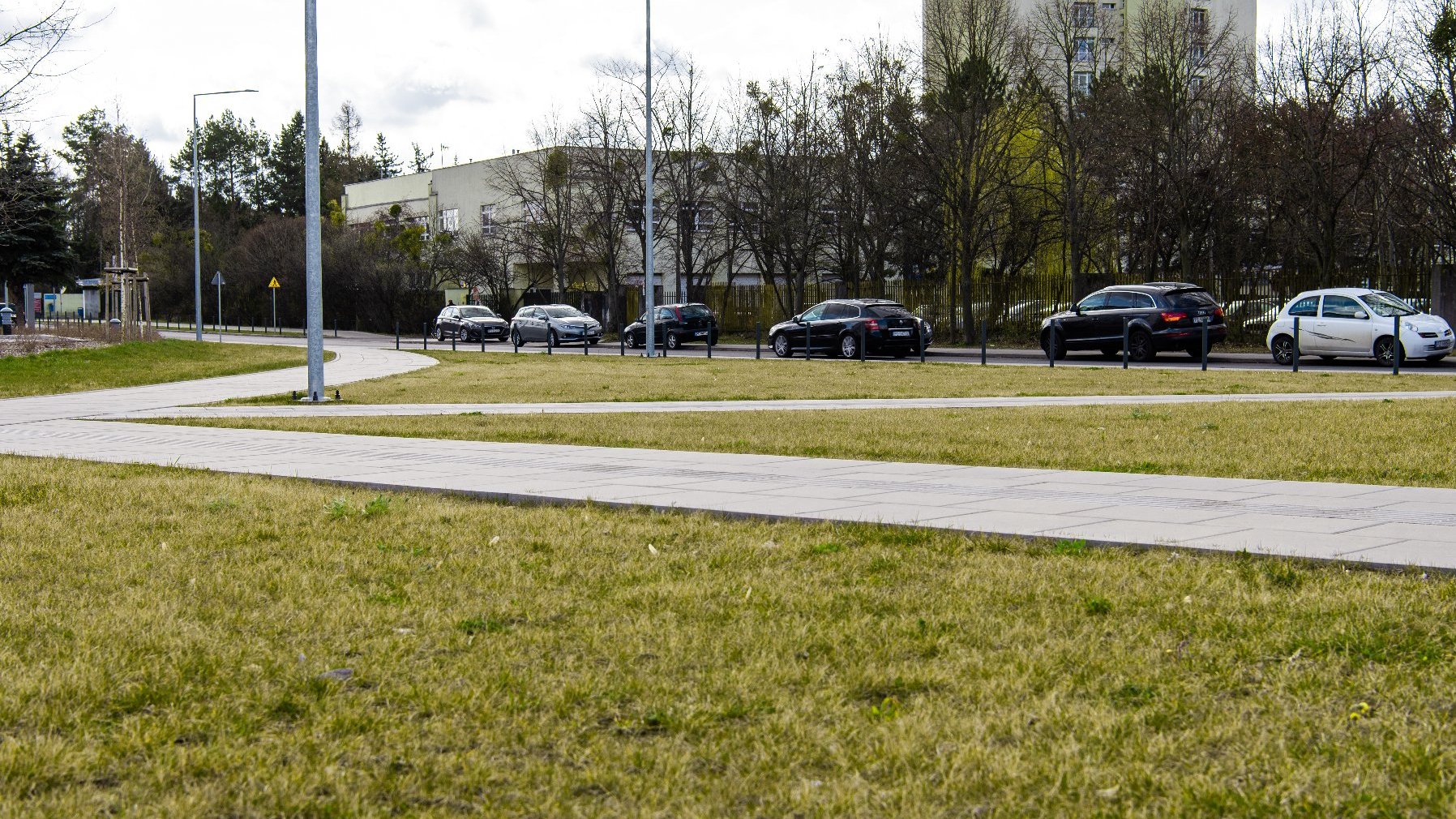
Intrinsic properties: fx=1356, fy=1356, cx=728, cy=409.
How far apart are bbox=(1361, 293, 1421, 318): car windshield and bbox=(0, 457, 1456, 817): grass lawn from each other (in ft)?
75.5

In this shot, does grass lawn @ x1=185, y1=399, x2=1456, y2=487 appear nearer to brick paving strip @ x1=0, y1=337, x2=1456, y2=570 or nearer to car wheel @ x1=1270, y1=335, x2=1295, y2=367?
brick paving strip @ x1=0, y1=337, x2=1456, y2=570

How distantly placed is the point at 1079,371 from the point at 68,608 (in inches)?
864

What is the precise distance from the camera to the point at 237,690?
4.34m

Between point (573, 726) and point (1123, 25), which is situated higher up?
point (1123, 25)

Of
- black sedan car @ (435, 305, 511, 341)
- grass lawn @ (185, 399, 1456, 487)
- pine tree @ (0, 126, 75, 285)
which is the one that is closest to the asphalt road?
black sedan car @ (435, 305, 511, 341)

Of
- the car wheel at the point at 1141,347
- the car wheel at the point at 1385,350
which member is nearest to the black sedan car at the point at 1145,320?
the car wheel at the point at 1141,347

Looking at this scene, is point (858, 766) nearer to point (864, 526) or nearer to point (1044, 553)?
point (1044, 553)

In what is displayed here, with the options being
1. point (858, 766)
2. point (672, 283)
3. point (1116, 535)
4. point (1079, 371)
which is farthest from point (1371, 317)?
point (672, 283)

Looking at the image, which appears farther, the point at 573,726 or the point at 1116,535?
the point at 1116,535

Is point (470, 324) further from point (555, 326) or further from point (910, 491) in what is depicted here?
point (910, 491)

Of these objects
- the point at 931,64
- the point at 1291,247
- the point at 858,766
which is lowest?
the point at 858,766

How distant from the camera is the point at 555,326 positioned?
1869 inches

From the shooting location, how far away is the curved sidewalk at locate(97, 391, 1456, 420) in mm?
16844

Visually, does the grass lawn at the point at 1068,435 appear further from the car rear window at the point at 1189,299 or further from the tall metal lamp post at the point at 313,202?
→ the car rear window at the point at 1189,299
